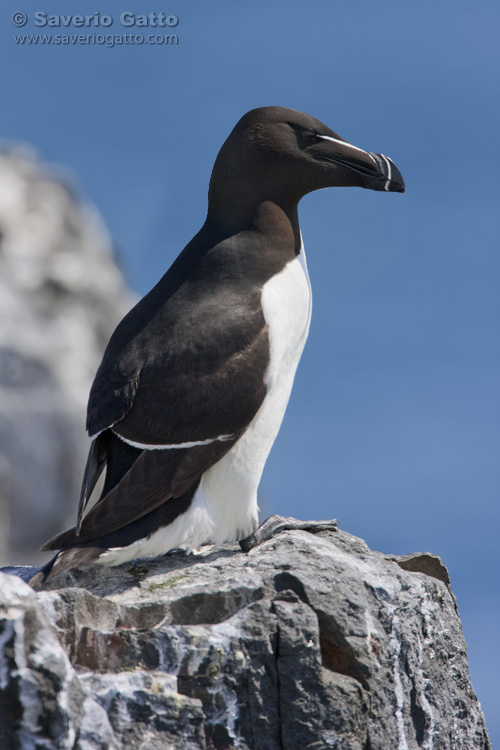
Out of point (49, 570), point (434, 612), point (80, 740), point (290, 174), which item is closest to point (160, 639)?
point (80, 740)

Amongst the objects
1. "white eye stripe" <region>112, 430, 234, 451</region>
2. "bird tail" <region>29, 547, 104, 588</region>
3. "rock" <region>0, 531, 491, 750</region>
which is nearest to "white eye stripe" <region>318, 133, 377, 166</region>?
"white eye stripe" <region>112, 430, 234, 451</region>

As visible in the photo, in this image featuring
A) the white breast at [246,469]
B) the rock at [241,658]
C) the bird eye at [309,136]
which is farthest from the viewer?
the bird eye at [309,136]

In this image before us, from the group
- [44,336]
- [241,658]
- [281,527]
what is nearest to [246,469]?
[281,527]

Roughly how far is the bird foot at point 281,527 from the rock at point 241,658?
0.25m

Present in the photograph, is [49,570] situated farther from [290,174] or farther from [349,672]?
[290,174]

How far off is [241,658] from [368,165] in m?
3.36

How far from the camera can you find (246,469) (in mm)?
5684

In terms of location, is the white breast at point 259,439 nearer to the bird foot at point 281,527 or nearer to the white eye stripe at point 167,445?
the bird foot at point 281,527

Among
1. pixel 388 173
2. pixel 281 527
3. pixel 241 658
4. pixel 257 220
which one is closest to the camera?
pixel 241 658

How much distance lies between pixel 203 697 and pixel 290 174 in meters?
3.31

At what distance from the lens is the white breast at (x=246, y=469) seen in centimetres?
549

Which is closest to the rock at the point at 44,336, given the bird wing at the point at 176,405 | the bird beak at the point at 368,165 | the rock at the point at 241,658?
the bird wing at the point at 176,405

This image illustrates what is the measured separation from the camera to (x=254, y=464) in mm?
5738

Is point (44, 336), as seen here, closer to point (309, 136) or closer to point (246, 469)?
point (309, 136)
